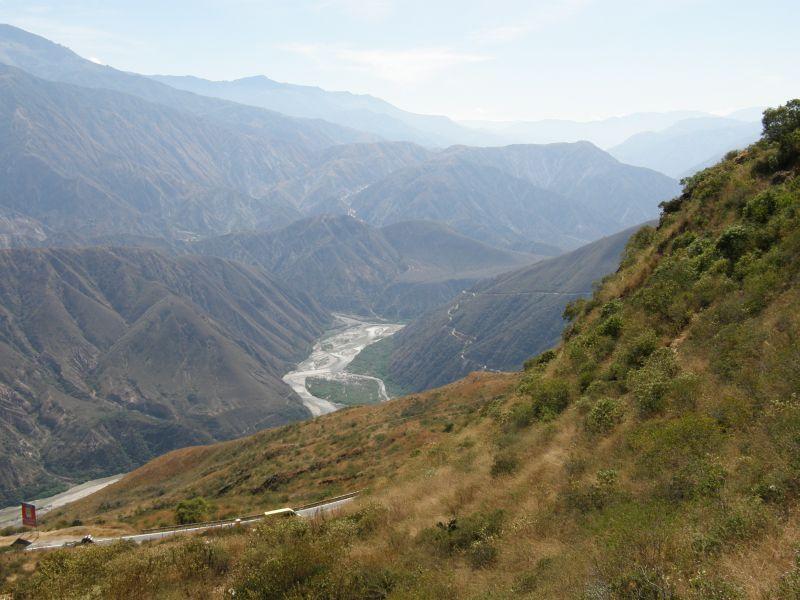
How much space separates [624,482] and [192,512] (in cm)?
2679

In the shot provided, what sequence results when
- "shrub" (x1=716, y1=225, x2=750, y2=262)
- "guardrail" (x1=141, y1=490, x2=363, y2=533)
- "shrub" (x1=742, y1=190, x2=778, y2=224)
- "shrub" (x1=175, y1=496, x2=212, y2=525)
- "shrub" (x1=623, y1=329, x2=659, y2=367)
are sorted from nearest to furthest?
"shrub" (x1=623, y1=329, x2=659, y2=367) → "shrub" (x1=716, y1=225, x2=750, y2=262) → "shrub" (x1=742, y1=190, x2=778, y2=224) → "guardrail" (x1=141, y1=490, x2=363, y2=533) → "shrub" (x1=175, y1=496, x2=212, y2=525)

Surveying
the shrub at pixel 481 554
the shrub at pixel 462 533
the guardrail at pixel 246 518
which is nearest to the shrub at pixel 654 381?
the shrub at pixel 462 533

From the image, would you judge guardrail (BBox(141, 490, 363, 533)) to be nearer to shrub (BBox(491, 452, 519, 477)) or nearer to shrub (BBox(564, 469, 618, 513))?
shrub (BBox(491, 452, 519, 477))

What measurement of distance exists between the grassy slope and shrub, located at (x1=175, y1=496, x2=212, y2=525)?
1320cm

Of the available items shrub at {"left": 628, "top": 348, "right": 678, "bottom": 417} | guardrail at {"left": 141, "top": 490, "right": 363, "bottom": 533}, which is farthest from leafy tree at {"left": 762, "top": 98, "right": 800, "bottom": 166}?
guardrail at {"left": 141, "top": 490, "right": 363, "bottom": 533}

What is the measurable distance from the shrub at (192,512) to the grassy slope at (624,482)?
13.2 meters

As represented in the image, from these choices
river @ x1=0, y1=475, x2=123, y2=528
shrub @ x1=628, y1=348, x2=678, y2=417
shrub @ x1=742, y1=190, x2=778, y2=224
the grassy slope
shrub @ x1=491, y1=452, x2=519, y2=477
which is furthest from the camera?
river @ x1=0, y1=475, x2=123, y2=528

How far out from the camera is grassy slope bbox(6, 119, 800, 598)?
8.21 m

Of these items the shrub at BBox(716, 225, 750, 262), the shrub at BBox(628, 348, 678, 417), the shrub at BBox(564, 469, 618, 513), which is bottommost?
the shrub at BBox(564, 469, 618, 513)

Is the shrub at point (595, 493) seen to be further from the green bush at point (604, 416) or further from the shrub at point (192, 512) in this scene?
the shrub at point (192, 512)

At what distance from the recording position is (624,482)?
1135 centimetres

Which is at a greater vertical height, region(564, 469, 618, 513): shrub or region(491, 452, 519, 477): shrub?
region(564, 469, 618, 513): shrub

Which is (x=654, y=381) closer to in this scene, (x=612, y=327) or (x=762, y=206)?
(x=612, y=327)

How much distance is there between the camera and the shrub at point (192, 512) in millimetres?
29030
